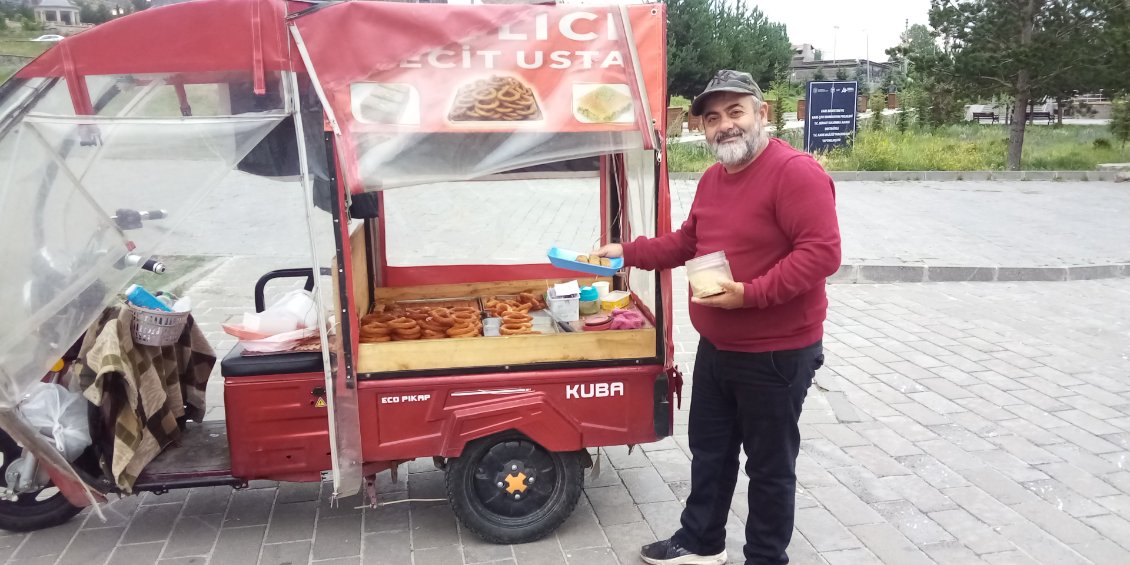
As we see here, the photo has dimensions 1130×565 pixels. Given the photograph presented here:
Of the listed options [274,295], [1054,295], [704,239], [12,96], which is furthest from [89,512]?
[1054,295]

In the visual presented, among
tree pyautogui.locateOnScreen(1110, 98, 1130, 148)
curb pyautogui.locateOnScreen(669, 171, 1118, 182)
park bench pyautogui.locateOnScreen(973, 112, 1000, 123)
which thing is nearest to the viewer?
curb pyautogui.locateOnScreen(669, 171, 1118, 182)

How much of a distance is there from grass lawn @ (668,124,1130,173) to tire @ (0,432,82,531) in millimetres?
13638

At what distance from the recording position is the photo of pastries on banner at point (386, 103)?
2.87m

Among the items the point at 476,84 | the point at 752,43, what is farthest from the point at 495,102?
the point at 752,43

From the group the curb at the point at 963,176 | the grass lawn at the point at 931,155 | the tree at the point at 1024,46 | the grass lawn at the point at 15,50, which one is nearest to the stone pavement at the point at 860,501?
the grass lawn at the point at 15,50

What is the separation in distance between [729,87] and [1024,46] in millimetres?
17997

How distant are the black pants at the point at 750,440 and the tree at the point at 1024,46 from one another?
1745 cm

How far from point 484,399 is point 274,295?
16.1 ft

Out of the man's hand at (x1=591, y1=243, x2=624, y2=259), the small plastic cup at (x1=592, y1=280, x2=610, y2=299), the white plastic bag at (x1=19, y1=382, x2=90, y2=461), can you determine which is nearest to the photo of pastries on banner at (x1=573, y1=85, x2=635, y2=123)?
the man's hand at (x1=591, y1=243, x2=624, y2=259)

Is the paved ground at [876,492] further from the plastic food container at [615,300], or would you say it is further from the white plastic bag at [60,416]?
the plastic food container at [615,300]

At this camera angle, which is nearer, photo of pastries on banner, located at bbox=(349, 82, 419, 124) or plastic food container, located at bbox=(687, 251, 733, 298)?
plastic food container, located at bbox=(687, 251, 733, 298)

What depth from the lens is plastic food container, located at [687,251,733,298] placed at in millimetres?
2678

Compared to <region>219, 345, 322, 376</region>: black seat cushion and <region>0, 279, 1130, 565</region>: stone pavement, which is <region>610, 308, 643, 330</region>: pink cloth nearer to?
<region>0, 279, 1130, 565</region>: stone pavement

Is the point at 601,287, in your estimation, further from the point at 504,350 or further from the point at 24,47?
the point at 24,47
